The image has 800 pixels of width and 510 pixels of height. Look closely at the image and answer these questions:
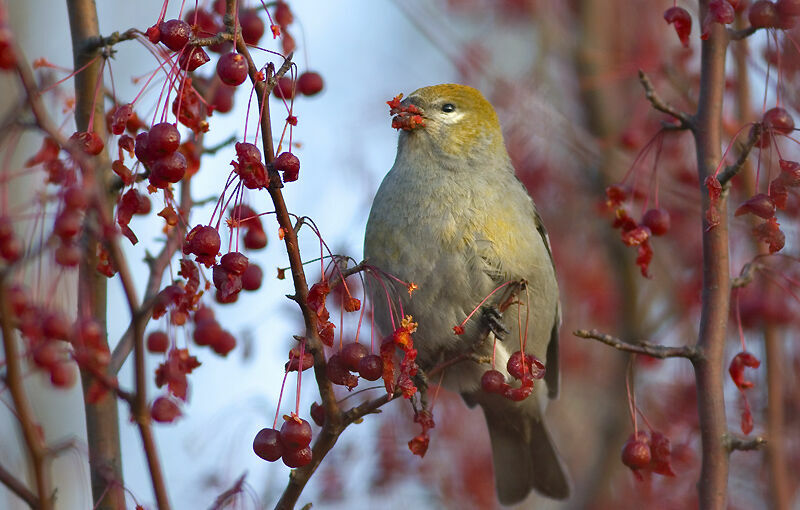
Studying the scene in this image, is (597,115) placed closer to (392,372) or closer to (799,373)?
(799,373)

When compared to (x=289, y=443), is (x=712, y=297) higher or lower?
higher

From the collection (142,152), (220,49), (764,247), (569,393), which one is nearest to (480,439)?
(569,393)

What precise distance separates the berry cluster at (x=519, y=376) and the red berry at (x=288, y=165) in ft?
3.15

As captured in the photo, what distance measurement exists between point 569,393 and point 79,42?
16.8ft

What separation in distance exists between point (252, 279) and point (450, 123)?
1.84 meters

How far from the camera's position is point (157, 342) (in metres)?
3.08

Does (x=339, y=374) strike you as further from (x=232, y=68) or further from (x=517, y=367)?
(x=232, y=68)

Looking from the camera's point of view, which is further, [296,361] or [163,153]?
[296,361]

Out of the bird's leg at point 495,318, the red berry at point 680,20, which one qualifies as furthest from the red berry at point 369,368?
the red berry at point 680,20

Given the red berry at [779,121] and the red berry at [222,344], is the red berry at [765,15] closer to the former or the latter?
the red berry at [779,121]

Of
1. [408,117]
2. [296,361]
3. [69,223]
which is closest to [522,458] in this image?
[408,117]

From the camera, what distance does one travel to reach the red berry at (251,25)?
3020mm

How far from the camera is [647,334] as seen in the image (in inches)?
219

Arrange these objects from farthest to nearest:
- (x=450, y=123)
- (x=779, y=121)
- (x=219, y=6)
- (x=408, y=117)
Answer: (x=450, y=123), (x=408, y=117), (x=219, y=6), (x=779, y=121)
